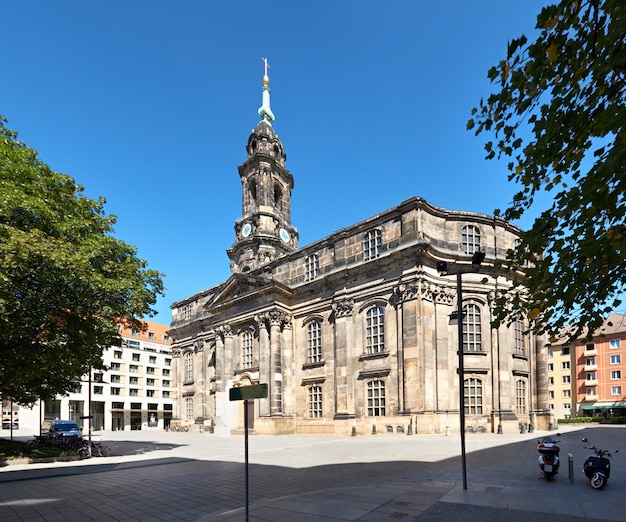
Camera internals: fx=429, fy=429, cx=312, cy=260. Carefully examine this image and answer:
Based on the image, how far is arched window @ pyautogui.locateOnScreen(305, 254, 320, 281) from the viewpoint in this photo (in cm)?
3394

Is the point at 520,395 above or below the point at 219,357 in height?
below

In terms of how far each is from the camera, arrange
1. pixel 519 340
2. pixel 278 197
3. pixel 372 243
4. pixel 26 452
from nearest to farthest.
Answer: pixel 26 452 → pixel 519 340 → pixel 372 243 → pixel 278 197

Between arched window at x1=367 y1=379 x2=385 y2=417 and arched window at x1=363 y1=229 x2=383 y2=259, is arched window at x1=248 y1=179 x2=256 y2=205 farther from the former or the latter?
arched window at x1=367 y1=379 x2=385 y2=417

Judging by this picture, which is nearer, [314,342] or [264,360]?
[314,342]

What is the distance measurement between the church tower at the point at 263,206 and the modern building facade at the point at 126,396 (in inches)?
1133

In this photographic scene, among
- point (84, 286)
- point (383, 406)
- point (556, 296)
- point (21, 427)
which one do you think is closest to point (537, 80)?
point (556, 296)

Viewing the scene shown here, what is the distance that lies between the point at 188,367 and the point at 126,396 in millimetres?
31505

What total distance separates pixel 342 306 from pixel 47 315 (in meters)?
18.8

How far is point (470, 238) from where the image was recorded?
29.2 meters

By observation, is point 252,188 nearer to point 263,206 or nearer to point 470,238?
point 263,206

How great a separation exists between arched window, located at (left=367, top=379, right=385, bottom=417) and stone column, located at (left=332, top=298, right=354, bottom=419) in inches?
51.4

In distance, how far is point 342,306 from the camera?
1209 inches

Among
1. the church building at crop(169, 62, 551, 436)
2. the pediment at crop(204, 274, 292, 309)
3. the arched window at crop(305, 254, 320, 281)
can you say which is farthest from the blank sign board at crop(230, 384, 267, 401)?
the arched window at crop(305, 254, 320, 281)

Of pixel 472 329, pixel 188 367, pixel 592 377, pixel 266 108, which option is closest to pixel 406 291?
pixel 472 329
